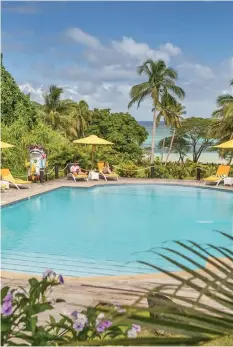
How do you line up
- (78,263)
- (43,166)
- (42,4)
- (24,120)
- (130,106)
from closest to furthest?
1. (78,263)
2. (43,166)
3. (24,120)
4. (130,106)
5. (42,4)

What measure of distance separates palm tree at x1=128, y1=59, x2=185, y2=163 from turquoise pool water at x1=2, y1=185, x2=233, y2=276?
1220 centimetres

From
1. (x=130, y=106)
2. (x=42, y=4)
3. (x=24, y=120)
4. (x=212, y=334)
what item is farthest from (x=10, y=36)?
(x=212, y=334)

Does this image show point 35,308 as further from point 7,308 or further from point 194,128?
point 194,128

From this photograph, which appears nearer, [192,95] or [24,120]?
A: [24,120]

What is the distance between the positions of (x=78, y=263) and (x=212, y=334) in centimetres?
691

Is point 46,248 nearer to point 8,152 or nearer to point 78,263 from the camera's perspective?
point 78,263

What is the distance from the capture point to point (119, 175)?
18.7 metres

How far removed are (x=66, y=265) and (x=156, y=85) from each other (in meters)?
21.7

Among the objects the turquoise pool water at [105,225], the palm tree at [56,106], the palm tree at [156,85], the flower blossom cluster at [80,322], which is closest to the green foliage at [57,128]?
the palm tree at [56,106]

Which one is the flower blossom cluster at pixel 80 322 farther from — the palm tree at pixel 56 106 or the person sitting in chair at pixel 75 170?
the palm tree at pixel 56 106

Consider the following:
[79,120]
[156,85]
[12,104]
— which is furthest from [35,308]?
[79,120]

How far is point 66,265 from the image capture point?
725 centimetres

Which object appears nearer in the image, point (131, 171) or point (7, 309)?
point (7, 309)

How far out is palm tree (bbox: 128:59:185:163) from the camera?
27.5 metres
